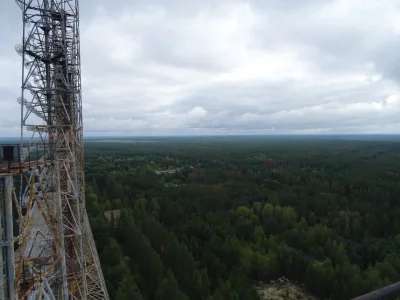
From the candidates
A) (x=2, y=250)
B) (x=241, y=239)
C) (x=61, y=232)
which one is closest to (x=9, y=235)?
(x=2, y=250)

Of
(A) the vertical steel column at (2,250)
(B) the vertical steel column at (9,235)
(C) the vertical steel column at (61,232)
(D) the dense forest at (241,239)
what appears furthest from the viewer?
(D) the dense forest at (241,239)

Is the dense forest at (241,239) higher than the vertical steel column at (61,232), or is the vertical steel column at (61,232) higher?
the vertical steel column at (61,232)

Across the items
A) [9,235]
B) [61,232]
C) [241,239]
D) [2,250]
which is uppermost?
[9,235]

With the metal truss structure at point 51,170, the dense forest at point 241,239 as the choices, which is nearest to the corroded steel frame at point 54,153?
the metal truss structure at point 51,170

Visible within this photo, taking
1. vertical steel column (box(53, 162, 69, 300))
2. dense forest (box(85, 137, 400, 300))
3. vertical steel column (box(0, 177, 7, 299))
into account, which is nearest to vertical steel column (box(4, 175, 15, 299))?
vertical steel column (box(0, 177, 7, 299))

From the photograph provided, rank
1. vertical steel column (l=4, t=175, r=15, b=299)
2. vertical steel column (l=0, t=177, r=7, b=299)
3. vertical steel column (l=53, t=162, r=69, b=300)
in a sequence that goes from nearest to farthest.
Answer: vertical steel column (l=0, t=177, r=7, b=299), vertical steel column (l=4, t=175, r=15, b=299), vertical steel column (l=53, t=162, r=69, b=300)

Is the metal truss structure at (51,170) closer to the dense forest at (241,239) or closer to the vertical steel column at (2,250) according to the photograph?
the vertical steel column at (2,250)

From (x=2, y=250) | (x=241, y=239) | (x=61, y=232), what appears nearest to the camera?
(x=2, y=250)

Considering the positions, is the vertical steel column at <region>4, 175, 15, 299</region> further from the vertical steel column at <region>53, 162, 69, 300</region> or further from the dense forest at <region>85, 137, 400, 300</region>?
the dense forest at <region>85, 137, 400, 300</region>

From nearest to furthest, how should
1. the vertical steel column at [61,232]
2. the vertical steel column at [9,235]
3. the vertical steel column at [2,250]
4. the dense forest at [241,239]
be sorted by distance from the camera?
the vertical steel column at [2,250]
the vertical steel column at [9,235]
the vertical steel column at [61,232]
the dense forest at [241,239]

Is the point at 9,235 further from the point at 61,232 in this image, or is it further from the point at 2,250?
the point at 61,232

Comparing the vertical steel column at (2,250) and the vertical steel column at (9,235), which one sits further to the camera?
the vertical steel column at (9,235)
